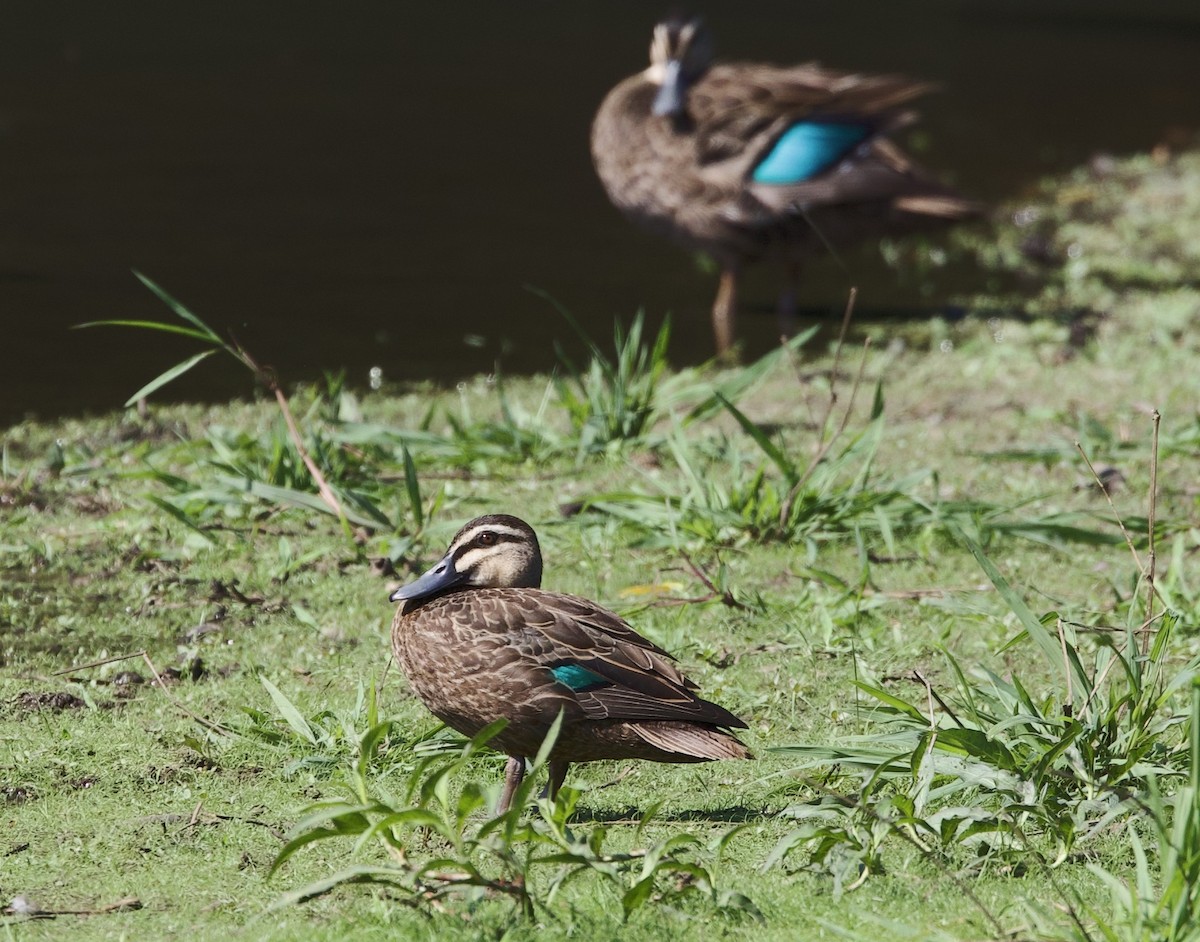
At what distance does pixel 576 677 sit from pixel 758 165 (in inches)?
203

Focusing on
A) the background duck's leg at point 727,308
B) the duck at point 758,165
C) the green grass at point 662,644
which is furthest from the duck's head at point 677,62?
the green grass at point 662,644

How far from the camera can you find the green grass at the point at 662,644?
3.24 meters

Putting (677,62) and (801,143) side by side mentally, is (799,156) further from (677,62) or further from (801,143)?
(677,62)

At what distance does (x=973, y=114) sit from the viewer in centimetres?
1534

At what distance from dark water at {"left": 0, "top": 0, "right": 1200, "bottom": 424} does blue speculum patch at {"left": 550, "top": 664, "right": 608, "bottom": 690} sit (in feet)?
13.2

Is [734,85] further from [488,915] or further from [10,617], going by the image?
[488,915]

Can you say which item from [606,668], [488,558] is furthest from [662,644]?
[606,668]

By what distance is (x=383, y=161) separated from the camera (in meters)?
12.0

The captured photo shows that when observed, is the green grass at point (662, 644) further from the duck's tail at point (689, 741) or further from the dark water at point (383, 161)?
the dark water at point (383, 161)

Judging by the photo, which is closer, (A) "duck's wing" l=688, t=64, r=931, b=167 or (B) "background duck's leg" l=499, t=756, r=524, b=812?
(B) "background duck's leg" l=499, t=756, r=524, b=812

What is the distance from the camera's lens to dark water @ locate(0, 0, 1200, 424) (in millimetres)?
8484

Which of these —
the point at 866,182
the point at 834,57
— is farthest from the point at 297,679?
the point at 834,57

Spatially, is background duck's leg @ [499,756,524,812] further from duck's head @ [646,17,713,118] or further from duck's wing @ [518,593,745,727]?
duck's head @ [646,17,713,118]

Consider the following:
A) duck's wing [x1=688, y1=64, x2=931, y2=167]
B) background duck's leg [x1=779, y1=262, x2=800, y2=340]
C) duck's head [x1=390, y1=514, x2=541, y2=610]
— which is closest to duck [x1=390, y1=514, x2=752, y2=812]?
duck's head [x1=390, y1=514, x2=541, y2=610]
